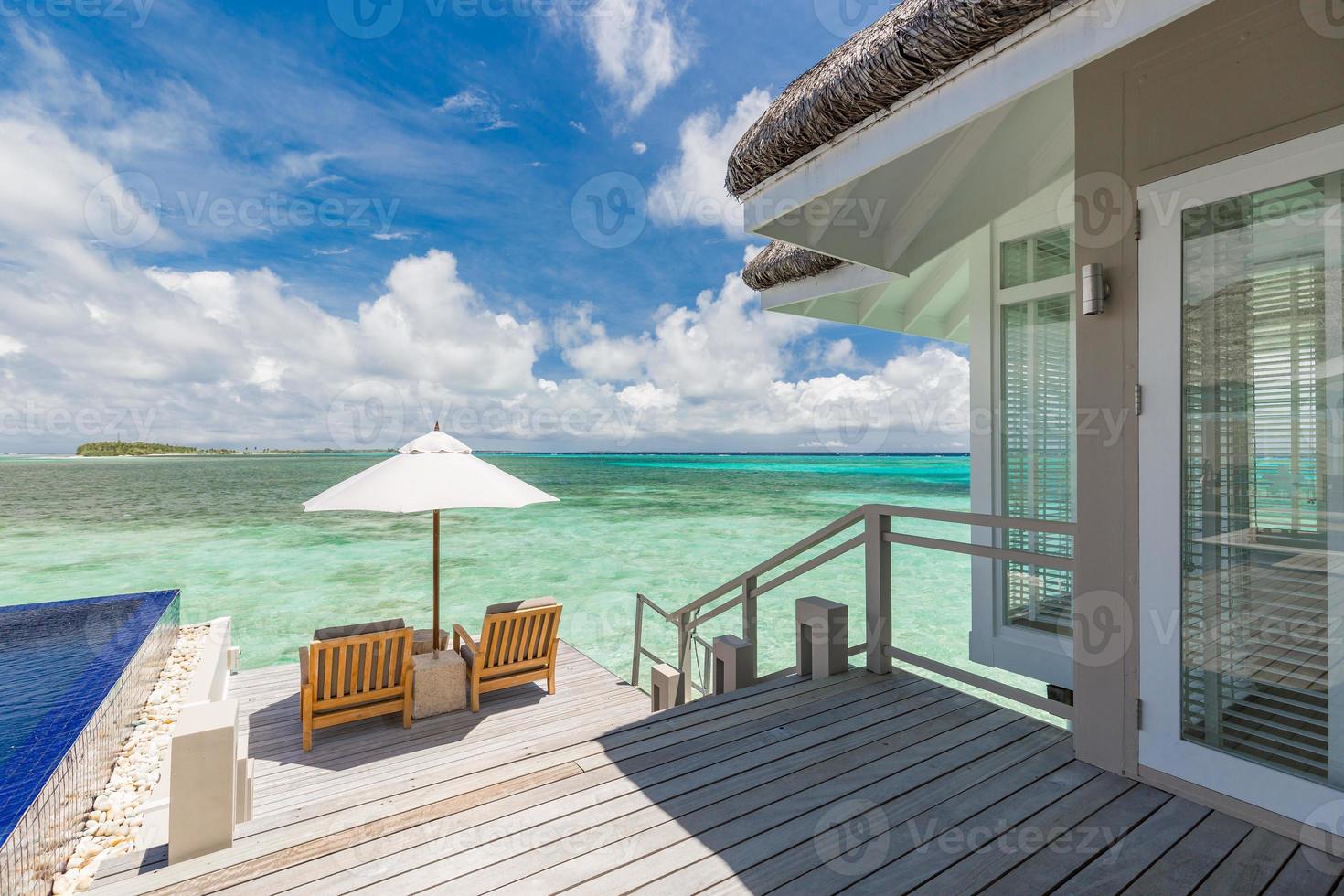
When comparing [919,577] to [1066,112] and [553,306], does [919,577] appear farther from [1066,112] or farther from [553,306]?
[553,306]

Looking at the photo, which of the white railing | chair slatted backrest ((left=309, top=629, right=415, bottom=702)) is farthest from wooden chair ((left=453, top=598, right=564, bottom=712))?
the white railing

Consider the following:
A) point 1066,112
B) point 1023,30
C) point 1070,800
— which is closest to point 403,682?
point 1070,800

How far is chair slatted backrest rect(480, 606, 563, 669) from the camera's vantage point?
4.59m

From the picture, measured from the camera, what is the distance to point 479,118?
920 inches

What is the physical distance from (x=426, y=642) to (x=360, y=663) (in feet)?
3.29

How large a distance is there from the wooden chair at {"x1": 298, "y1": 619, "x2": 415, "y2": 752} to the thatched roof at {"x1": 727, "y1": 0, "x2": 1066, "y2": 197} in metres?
4.16

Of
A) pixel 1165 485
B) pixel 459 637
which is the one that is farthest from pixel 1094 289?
pixel 459 637

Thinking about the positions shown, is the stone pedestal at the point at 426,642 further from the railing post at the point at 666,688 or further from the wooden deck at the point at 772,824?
the wooden deck at the point at 772,824

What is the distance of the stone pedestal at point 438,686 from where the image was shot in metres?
4.41

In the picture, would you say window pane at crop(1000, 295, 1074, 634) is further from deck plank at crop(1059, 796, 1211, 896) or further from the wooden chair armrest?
the wooden chair armrest

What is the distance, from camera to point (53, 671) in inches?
202

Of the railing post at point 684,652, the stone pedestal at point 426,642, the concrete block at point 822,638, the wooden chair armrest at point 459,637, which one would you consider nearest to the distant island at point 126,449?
the stone pedestal at point 426,642

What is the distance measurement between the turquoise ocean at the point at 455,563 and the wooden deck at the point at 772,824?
6.48 metres

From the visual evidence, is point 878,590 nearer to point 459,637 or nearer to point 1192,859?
point 1192,859
